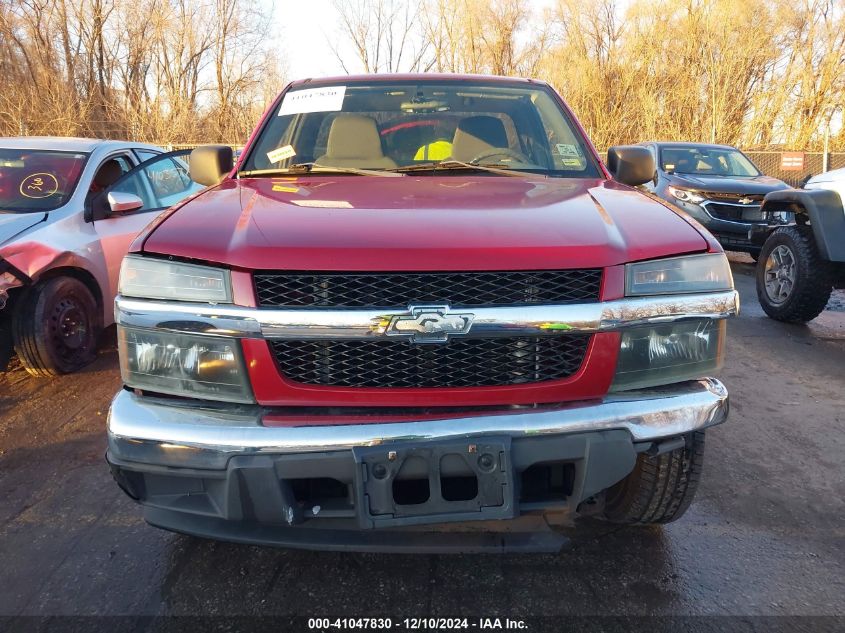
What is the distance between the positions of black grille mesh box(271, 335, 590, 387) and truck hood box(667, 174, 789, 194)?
301 inches

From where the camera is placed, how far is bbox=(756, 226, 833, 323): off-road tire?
5.20 m

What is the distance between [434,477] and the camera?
168 cm

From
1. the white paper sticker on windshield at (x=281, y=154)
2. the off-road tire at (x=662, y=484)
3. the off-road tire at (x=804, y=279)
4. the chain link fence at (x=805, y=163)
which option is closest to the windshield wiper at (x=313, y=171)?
the white paper sticker on windshield at (x=281, y=154)

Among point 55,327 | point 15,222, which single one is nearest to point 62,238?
point 15,222

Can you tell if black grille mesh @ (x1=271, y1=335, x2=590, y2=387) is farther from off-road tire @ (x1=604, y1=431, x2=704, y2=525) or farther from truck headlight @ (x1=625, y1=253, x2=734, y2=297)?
off-road tire @ (x1=604, y1=431, x2=704, y2=525)

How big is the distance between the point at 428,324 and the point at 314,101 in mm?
1924

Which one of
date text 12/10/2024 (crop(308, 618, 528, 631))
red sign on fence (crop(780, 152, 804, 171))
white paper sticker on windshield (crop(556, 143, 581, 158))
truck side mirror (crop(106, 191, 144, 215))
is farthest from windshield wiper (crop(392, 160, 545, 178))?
red sign on fence (crop(780, 152, 804, 171))

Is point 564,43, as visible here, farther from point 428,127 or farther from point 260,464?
point 260,464

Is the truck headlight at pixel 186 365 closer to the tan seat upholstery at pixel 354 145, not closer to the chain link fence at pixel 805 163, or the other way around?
the tan seat upholstery at pixel 354 145

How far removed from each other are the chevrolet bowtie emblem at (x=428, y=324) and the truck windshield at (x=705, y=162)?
867 cm

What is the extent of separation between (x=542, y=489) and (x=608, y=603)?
52 cm

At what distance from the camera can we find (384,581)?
214cm

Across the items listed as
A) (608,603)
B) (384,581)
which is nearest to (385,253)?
(384,581)

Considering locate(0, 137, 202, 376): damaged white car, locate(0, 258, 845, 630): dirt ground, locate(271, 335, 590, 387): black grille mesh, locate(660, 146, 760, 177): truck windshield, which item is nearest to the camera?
locate(271, 335, 590, 387): black grille mesh
